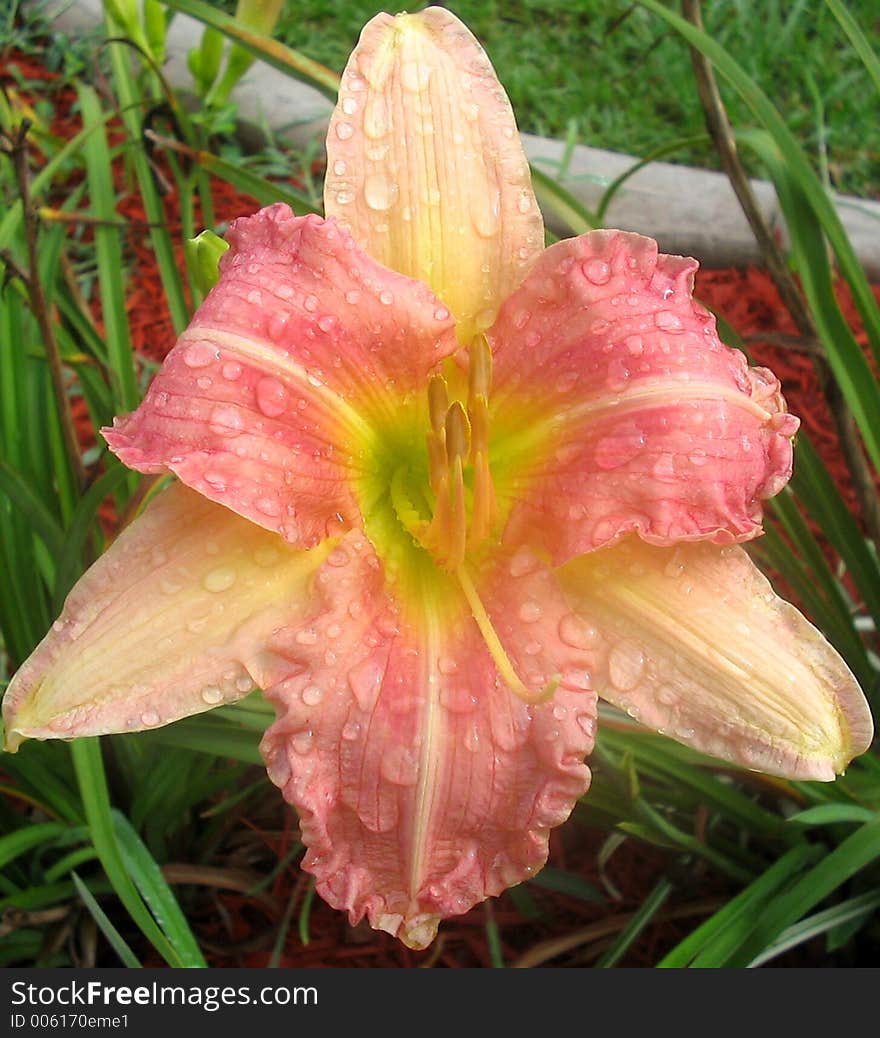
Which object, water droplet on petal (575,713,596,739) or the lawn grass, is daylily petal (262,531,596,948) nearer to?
water droplet on petal (575,713,596,739)

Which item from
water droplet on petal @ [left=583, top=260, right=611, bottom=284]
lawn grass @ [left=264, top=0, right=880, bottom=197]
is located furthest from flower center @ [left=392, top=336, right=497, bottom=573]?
lawn grass @ [left=264, top=0, right=880, bottom=197]

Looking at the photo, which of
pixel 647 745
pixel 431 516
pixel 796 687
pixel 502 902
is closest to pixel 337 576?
pixel 431 516

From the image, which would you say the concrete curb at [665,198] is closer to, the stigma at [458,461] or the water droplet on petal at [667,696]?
the stigma at [458,461]

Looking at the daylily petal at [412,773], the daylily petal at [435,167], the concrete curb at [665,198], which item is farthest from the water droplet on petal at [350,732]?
the concrete curb at [665,198]

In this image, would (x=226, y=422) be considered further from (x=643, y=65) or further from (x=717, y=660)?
(x=643, y=65)

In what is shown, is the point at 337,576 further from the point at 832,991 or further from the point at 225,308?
the point at 832,991

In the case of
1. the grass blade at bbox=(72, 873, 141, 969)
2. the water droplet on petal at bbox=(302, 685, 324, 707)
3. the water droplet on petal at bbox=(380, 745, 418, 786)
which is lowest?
the grass blade at bbox=(72, 873, 141, 969)

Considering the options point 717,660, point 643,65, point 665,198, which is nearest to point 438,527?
point 717,660
